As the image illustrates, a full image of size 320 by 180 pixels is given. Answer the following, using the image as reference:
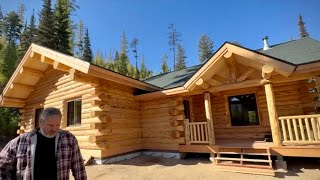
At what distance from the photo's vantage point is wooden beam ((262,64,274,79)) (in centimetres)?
676

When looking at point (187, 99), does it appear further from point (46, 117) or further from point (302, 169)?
point (46, 117)

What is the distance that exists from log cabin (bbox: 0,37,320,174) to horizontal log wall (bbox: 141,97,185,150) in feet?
0.14

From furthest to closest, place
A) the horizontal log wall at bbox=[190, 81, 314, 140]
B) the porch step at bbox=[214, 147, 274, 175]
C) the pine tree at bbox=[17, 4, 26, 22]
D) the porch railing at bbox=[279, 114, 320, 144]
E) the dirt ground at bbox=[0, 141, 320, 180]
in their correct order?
1. the pine tree at bbox=[17, 4, 26, 22]
2. the horizontal log wall at bbox=[190, 81, 314, 140]
3. the porch railing at bbox=[279, 114, 320, 144]
4. the porch step at bbox=[214, 147, 274, 175]
5. the dirt ground at bbox=[0, 141, 320, 180]

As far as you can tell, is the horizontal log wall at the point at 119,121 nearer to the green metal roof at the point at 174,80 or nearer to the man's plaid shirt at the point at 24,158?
the green metal roof at the point at 174,80

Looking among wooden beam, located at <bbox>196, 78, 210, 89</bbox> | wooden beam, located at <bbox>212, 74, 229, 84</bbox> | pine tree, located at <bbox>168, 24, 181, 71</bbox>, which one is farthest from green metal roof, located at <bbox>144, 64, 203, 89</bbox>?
pine tree, located at <bbox>168, 24, 181, 71</bbox>

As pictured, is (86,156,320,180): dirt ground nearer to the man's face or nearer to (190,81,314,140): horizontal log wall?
(190,81,314,140): horizontal log wall

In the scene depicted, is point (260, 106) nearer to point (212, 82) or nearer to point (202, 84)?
point (212, 82)

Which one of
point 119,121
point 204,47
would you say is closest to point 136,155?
point 119,121

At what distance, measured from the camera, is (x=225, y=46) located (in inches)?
300

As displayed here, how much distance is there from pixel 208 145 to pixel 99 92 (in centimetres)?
482

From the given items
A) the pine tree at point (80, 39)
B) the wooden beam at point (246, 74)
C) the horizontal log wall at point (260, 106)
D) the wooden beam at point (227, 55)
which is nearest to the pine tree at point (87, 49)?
the pine tree at point (80, 39)

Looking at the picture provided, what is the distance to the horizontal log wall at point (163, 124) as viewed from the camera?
9.17m

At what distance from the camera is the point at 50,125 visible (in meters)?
Answer: 2.30

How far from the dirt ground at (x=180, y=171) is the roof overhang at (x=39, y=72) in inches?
131
